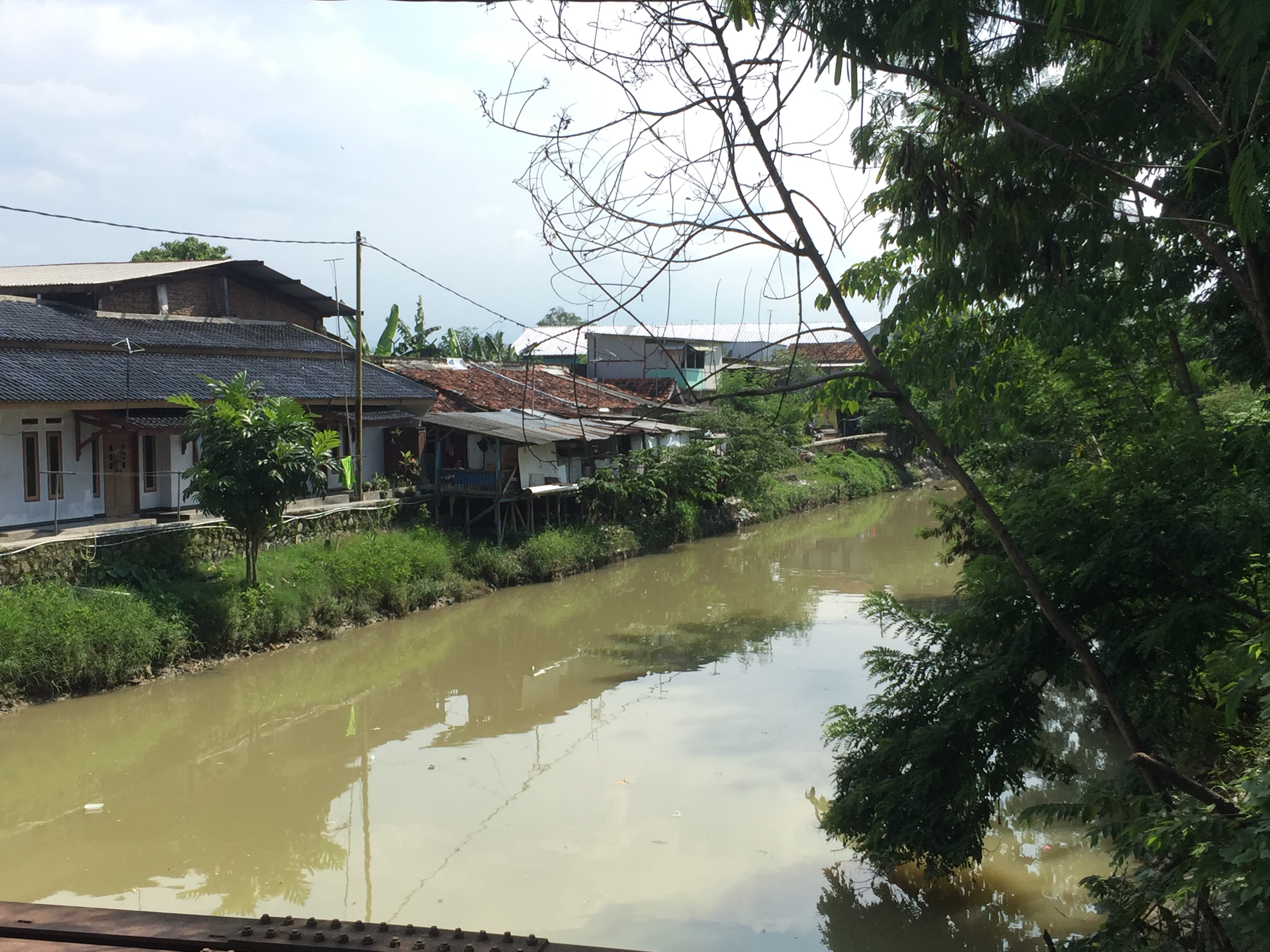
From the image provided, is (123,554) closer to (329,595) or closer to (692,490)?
(329,595)

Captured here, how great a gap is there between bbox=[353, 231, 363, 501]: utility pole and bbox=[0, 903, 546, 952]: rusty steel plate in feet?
49.5

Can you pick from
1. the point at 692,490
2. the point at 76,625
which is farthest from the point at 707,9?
the point at 692,490

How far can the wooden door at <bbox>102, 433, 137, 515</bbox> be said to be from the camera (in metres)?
14.9

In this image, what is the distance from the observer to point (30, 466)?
13695 millimetres

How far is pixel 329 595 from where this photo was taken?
14.5 m

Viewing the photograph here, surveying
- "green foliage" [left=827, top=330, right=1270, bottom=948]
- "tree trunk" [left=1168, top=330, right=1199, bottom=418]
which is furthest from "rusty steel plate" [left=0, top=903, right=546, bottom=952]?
"tree trunk" [left=1168, top=330, right=1199, bottom=418]

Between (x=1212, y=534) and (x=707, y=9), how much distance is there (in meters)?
3.00

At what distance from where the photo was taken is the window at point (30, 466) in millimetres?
13555

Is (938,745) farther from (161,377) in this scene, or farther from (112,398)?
(161,377)

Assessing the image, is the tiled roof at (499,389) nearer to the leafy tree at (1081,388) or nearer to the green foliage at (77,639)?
the green foliage at (77,639)

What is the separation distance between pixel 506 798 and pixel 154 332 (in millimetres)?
12769

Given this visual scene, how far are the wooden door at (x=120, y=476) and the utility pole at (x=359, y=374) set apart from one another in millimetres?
3627

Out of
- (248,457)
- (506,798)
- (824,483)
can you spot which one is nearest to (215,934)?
(506,798)

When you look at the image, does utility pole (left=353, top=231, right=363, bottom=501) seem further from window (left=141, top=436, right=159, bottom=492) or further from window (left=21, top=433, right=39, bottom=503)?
window (left=21, top=433, right=39, bottom=503)
